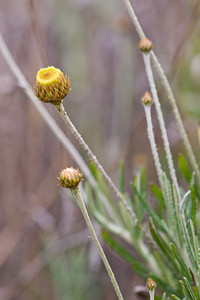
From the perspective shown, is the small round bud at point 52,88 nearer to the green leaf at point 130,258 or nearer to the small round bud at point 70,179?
the small round bud at point 70,179

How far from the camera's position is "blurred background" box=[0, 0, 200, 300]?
1.25 metres

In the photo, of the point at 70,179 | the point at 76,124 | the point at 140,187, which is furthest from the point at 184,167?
the point at 76,124

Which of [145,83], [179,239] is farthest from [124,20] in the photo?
[179,239]

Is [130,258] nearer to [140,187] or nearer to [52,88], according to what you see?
[140,187]

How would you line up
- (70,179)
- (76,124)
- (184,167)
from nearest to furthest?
(70,179)
(184,167)
(76,124)

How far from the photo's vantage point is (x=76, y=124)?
1708mm

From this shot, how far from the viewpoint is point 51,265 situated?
1.14 meters

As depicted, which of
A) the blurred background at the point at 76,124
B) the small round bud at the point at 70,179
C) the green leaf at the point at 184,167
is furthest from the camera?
the blurred background at the point at 76,124

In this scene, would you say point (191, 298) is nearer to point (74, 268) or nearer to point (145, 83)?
point (74, 268)

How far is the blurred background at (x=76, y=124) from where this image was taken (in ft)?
4.10

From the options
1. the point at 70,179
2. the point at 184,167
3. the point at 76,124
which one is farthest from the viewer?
the point at 76,124

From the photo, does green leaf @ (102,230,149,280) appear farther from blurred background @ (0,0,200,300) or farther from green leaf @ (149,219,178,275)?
blurred background @ (0,0,200,300)

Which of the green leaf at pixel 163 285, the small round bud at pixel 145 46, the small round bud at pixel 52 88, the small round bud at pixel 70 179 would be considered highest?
the small round bud at pixel 145 46

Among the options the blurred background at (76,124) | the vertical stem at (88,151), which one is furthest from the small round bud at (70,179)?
the blurred background at (76,124)
